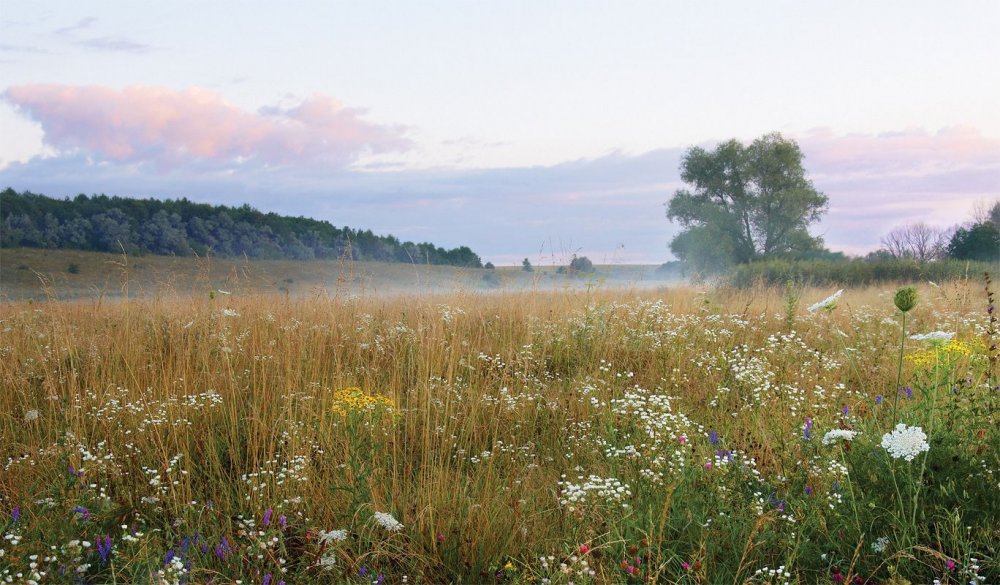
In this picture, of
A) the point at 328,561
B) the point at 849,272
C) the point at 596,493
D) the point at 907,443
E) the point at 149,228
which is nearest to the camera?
the point at 907,443

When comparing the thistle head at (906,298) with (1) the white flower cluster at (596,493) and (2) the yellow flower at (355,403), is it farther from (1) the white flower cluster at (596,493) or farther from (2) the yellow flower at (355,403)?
(2) the yellow flower at (355,403)

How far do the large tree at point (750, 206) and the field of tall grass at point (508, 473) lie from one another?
27375 millimetres

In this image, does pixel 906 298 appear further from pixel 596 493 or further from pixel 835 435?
pixel 596 493

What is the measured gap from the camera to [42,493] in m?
3.38

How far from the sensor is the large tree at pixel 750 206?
32.2 metres

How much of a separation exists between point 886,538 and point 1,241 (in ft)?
79.5

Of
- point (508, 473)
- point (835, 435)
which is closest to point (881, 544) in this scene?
point (835, 435)

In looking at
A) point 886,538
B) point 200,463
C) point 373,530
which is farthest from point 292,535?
point 886,538

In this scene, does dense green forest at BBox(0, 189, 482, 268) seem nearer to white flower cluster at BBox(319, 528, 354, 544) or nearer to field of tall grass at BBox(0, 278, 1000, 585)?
field of tall grass at BBox(0, 278, 1000, 585)

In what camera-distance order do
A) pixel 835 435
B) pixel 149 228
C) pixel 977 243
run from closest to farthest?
pixel 835 435, pixel 149 228, pixel 977 243

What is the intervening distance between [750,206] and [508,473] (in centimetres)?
3235

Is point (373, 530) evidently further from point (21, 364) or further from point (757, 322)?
point (757, 322)

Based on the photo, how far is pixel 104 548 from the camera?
2734mm

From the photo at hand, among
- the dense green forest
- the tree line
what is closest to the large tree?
the tree line
